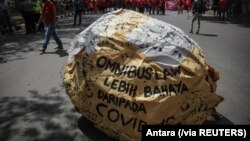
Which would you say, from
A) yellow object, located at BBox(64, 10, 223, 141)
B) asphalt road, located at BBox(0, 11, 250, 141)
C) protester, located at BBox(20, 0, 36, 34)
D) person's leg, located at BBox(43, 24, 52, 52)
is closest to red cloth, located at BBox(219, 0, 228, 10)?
protester, located at BBox(20, 0, 36, 34)

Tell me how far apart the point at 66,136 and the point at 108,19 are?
1906 millimetres

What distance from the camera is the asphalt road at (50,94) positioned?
5.85 metres

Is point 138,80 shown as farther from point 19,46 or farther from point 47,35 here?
point 19,46

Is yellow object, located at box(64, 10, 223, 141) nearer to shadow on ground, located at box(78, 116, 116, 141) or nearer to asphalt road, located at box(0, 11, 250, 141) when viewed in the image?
shadow on ground, located at box(78, 116, 116, 141)

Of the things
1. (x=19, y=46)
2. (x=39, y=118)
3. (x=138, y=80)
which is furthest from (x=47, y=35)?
(x=138, y=80)

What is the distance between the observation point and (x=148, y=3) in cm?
3828

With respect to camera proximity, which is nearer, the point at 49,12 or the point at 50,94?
the point at 50,94

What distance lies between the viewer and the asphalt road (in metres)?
5.85

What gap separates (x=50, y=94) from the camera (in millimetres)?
7801

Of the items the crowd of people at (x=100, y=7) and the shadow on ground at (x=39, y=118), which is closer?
the shadow on ground at (x=39, y=118)

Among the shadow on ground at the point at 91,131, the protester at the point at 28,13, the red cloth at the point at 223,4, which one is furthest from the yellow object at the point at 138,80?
the red cloth at the point at 223,4

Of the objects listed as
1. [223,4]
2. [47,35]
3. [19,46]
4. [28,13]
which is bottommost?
[19,46]

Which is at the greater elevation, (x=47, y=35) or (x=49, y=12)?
(x=49, y=12)

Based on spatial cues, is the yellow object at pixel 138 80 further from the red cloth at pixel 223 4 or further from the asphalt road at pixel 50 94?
the red cloth at pixel 223 4
